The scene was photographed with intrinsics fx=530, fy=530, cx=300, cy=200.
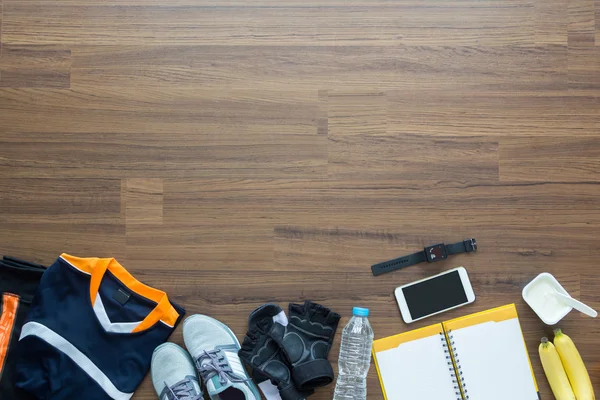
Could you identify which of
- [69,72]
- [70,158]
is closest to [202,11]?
[69,72]

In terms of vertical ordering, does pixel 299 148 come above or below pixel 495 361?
above

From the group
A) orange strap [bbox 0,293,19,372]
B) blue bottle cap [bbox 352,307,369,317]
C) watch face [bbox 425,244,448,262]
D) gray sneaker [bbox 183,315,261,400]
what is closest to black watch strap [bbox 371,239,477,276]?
watch face [bbox 425,244,448,262]

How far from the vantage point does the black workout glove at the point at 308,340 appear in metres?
1.31

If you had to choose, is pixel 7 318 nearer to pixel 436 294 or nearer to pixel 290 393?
pixel 290 393

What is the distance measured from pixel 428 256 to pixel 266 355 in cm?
49

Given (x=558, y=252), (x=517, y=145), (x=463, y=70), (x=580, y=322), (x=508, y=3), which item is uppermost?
(x=508, y=3)

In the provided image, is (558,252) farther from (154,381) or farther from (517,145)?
(154,381)

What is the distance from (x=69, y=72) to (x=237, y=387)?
0.93 m

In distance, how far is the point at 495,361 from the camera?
1365 millimetres

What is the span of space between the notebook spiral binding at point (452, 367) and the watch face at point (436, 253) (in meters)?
0.19

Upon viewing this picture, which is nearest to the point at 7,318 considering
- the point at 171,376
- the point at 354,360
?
the point at 171,376

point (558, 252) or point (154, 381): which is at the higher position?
point (558, 252)

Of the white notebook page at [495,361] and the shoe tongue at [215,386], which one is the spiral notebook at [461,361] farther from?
→ the shoe tongue at [215,386]

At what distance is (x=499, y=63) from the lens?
1408 millimetres
